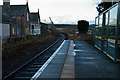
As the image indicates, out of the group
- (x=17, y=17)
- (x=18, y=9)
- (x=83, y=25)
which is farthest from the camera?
(x=83, y=25)

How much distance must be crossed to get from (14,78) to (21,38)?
16.0m

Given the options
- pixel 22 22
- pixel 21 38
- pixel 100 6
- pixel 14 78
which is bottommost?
pixel 14 78

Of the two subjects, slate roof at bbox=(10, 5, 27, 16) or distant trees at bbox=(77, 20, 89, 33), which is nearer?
slate roof at bbox=(10, 5, 27, 16)

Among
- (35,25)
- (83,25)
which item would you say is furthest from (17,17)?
(83,25)

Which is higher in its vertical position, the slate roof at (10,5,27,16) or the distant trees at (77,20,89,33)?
the slate roof at (10,5,27,16)

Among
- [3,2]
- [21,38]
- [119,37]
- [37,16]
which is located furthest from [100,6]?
[37,16]

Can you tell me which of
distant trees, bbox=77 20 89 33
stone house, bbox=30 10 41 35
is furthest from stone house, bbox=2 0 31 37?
distant trees, bbox=77 20 89 33

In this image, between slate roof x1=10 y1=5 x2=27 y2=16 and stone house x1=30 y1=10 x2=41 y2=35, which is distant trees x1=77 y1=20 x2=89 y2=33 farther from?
slate roof x1=10 y1=5 x2=27 y2=16

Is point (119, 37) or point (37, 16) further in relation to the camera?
point (37, 16)

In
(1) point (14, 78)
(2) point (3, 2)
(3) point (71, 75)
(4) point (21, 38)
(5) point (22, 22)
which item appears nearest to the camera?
(3) point (71, 75)

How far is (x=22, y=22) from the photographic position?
2914 centimetres

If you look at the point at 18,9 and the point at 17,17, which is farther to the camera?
the point at 18,9

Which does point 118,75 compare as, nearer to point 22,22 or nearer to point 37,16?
point 22,22

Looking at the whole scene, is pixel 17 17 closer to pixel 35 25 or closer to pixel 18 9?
pixel 18 9
